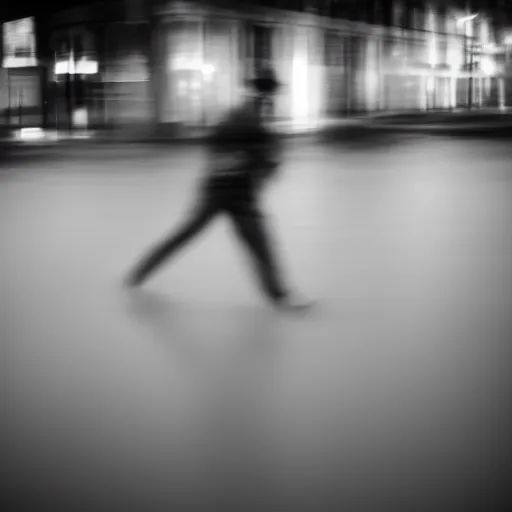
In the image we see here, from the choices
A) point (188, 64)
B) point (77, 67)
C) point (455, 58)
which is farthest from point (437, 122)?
point (77, 67)

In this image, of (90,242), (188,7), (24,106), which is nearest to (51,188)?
(90,242)

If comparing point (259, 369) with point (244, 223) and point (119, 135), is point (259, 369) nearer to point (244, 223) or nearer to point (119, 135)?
point (244, 223)

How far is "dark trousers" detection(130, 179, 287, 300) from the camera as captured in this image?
5.52m

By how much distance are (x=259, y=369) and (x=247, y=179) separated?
4.72 ft

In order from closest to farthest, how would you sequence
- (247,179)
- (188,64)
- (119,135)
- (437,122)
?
1. (247,179)
2. (119,135)
3. (188,64)
4. (437,122)

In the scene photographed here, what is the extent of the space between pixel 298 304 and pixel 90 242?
3.52 metres

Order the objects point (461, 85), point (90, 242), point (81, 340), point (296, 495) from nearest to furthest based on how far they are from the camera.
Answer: point (296, 495) → point (81, 340) → point (90, 242) → point (461, 85)

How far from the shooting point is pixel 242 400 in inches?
157

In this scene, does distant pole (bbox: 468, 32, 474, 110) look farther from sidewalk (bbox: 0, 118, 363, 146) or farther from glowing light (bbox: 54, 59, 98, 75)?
glowing light (bbox: 54, 59, 98, 75)

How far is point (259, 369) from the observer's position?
449 cm

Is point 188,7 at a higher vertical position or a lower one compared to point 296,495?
higher

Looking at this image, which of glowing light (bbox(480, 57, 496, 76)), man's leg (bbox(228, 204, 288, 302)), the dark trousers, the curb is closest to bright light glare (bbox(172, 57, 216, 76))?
the curb

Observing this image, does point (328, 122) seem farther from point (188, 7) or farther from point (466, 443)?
point (466, 443)

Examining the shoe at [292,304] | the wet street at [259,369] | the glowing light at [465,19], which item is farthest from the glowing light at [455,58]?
the shoe at [292,304]
